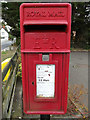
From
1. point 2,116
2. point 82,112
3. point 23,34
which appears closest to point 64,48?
A: point 23,34

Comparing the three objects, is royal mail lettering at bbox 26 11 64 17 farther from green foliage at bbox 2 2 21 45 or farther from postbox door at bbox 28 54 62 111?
green foliage at bbox 2 2 21 45

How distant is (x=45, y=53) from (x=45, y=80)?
16.3 inches

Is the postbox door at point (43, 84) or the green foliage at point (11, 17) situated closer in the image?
the postbox door at point (43, 84)

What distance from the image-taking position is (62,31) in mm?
1670

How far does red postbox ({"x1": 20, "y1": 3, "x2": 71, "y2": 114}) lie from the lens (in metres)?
1.62

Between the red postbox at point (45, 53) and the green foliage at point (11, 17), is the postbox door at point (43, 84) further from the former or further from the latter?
the green foliage at point (11, 17)

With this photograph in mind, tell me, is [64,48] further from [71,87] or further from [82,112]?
[71,87]

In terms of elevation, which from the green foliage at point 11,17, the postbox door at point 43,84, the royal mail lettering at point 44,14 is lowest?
the postbox door at point 43,84

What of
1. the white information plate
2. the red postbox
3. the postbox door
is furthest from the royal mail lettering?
the white information plate

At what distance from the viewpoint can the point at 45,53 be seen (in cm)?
170

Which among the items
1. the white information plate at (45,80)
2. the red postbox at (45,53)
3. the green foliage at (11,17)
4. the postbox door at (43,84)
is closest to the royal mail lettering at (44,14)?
the red postbox at (45,53)

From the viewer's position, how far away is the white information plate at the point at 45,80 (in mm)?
1747

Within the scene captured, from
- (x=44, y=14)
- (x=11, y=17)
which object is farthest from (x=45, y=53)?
(x=11, y=17)

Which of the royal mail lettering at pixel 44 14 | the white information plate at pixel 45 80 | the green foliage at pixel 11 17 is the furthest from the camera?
the green foliage at pixel 11 17
